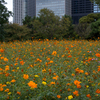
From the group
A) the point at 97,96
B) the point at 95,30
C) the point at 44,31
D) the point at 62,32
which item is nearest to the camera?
the point at 97,96

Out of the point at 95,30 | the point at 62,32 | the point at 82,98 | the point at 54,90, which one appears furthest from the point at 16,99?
the point at 95,30

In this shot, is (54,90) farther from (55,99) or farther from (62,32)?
(62,32)

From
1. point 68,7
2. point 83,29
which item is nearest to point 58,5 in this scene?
point 68,7

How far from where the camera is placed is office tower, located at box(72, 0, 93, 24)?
212 ft

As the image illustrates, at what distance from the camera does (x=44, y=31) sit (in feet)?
48.2

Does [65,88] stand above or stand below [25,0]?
below

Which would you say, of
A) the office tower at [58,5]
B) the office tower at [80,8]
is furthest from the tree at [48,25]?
the office tower at [58,5]

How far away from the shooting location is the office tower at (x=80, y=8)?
64688mm

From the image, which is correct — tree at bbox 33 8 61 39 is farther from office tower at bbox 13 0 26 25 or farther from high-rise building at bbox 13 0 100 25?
office tower at bbox 13 0 26 25

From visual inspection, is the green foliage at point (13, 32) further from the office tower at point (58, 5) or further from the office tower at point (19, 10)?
the office tower at point (19, 10)

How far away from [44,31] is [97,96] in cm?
1344

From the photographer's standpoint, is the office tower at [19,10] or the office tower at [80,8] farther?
the office tower at [19,10]

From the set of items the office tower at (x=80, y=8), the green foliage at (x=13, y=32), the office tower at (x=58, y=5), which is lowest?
the green foliage at (x=13, y=32)

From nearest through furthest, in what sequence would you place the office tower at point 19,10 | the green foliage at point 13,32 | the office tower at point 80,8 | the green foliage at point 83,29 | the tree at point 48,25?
1. the tree at point 48,25
2. the green foliage at point 83,29
3. the green foliage at point 13,32
4. the office tower at point 80,8
5. the office tower at point 19,10
